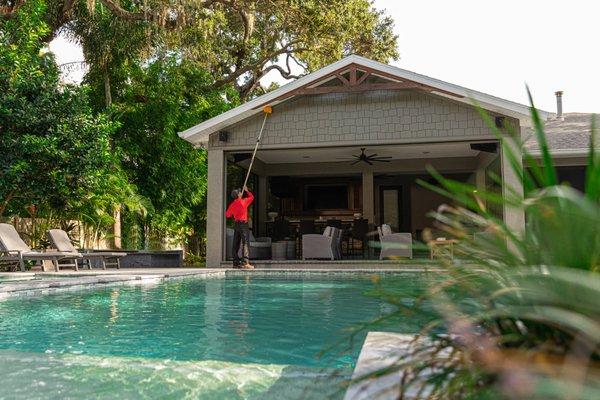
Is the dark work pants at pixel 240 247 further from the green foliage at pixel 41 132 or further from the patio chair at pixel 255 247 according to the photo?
the green foliage at pixel 41 132

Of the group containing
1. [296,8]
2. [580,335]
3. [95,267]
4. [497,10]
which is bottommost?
[95,267]

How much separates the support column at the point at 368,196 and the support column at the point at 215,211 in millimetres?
5778

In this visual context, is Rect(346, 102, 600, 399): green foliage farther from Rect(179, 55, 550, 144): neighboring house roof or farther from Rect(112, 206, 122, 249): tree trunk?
Rect(112, 206, 122, 249): tree trunk

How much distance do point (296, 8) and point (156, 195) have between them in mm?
6859

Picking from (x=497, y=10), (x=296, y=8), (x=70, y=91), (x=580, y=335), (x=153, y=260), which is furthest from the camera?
(x=296, y=8)

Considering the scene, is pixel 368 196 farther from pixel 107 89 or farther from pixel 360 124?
pixel 107 89

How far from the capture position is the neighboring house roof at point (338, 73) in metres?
11.0

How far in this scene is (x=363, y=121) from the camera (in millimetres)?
12305

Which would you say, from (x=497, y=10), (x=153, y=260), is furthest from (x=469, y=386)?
(x=153, y=260)

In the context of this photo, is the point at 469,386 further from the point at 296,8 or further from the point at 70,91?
the point at 296,8

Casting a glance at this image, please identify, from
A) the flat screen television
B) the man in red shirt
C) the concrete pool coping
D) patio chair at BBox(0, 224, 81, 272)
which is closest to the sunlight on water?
the concrete pool coping

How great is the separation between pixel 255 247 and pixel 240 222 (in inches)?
110

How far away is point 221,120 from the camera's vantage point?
40.7 ft

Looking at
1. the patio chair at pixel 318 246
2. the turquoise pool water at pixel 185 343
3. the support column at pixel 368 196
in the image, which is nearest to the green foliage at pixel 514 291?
the turquoise pool water at pixel 185 343
